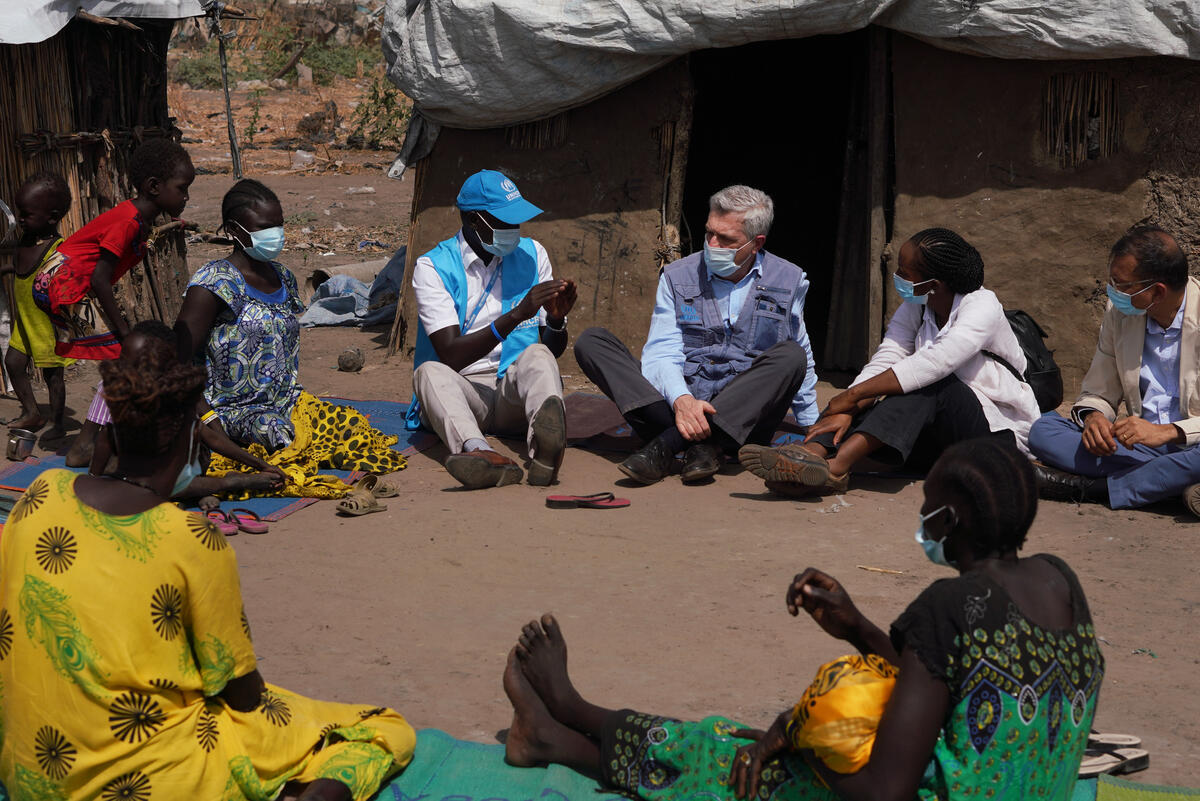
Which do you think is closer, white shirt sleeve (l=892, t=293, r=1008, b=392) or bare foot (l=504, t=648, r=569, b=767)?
bare foot (l=504, t=648, r=569, b=767)

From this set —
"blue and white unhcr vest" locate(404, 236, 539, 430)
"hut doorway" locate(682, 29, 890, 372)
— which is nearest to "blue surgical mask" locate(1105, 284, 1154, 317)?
"blue and white unhcr vest" locate(404, 236, 539, 430)

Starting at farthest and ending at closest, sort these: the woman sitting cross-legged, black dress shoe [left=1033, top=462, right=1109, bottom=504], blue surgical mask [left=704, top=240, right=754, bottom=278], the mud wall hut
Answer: the mud wall hut
blue surgical mask [left=704, top=240, right=754, bottom=278]
black dress shoe [left=1033, top=462, right=1109, bottom=504]
the woman sitting cross-legged

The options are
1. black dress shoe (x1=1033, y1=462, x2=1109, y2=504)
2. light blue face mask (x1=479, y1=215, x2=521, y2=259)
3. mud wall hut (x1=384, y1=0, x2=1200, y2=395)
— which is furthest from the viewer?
mud wall hut (x1=384, y1=0, x2=1200, y2=395)

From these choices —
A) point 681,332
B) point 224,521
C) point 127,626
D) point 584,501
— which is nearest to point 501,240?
point 681,332

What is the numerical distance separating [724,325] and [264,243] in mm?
2050

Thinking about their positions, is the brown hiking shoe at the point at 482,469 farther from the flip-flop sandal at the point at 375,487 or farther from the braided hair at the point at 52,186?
the braided hair at the point at 52,186

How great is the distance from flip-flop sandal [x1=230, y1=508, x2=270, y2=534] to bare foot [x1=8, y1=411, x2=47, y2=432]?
157cm

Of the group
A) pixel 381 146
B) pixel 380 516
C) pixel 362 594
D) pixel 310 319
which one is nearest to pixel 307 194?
pixel 381 146

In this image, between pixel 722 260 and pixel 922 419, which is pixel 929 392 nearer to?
pixel 922 419

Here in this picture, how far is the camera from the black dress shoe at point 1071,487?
5.07 meters

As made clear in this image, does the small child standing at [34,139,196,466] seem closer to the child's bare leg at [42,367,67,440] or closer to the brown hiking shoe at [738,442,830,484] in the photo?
the child's bare leg at [42,367,67,440]

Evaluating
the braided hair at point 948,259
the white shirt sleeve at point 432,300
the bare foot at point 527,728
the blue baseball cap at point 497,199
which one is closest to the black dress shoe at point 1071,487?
the braided hair at point 948,259

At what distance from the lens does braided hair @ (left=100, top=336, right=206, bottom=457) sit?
2314mm

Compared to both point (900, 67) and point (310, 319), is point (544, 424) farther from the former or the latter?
point (310, 319)
